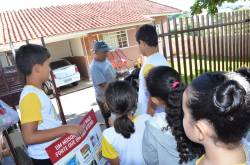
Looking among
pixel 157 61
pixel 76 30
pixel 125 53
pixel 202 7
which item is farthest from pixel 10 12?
pixel 157 61

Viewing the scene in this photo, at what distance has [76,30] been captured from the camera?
1373 centimetres

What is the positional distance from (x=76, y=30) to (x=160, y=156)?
1287 centimetres

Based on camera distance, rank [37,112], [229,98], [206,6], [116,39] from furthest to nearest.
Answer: [116,39]
[206,6]
[37,112]
[229,98]

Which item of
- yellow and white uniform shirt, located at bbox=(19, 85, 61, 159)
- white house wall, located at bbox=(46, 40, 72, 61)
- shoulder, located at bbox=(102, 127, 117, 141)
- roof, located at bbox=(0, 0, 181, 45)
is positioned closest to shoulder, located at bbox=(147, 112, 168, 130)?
shoulder, located at bbox=(102, 127, 117, 141)

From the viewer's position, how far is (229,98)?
96 cm

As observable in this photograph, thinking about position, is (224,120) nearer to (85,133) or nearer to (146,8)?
(85,133)

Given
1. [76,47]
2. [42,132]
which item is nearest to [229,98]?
[42,132]

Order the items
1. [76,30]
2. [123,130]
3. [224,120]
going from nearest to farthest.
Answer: [224,120] < [123,130] < [76,30]

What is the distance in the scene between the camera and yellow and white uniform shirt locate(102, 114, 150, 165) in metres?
1.86

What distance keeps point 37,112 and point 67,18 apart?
15.0 meters

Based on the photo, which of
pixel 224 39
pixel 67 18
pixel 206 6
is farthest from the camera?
pixel 67 18

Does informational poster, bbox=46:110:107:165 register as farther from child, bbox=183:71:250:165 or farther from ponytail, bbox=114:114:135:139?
child, bbox=183:71:250:165

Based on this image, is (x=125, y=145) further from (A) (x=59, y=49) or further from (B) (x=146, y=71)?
(A) (x=59, y=49)

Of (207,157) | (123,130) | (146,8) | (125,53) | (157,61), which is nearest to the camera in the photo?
(207,157)
